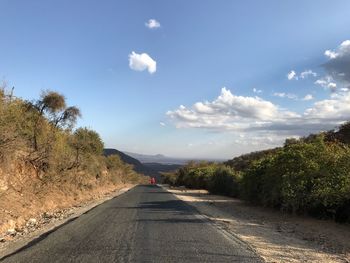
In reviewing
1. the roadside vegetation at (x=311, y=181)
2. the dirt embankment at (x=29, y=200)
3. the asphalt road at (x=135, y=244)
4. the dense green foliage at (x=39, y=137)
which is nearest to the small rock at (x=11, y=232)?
the dirt embankment at (x=29, y=200)

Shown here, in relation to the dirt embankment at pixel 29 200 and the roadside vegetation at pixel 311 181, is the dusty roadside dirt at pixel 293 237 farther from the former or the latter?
the dirt embankment at pixel 29 200

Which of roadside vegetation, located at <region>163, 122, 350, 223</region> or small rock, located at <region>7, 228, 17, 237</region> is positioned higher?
roadside vegetation, located at <region>163, 122, 350, 223</region>

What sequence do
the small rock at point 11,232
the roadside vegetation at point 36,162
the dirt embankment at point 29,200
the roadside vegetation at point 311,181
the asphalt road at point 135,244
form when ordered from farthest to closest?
1. the roadside vegetation at point 36,162
2. the roadside vegetation at point 311,181
3. the dirt embankment at point 29,200
4. the small rock at point 11,232
5. the asphalt road at point 135,244

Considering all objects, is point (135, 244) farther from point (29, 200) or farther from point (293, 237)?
point (29, 200)

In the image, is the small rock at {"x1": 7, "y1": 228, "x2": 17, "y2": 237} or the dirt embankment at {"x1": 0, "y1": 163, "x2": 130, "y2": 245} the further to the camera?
the dirt embankment at {"x1": 0, "y1": 163, "x2": 130, "y2": 245}

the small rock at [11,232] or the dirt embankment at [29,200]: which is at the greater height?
the dirt embankment at [29,200]

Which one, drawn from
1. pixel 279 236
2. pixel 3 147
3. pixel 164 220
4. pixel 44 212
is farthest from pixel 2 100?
pixel 279 236

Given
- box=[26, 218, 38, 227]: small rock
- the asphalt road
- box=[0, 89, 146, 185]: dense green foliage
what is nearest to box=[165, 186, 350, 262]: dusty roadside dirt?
the asphalt road

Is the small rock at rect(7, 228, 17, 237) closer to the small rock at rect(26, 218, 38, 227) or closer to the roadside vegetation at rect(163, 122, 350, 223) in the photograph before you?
the small rock at rect(26, 218, 38, 227)

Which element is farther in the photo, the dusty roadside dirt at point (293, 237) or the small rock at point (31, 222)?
the small rock at point (31, 222)

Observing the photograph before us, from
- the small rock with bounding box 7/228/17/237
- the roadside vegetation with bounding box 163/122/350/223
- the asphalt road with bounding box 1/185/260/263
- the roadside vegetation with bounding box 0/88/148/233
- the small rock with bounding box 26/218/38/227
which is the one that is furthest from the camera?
the roadside vegetation with bounding box 0/88/148/233

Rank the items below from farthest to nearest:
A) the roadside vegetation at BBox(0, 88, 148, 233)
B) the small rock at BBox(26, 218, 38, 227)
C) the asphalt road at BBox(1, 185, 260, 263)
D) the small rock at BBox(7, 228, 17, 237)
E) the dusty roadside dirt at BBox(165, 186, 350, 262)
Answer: the roadside vegetation at BBox(0, 88, 148, 233) < the small rock at BBox(26, 218, 38, 227) < the small rock at BBox(7, 228, 17, 237) < the dusty roadside dirt at BBox(165, 186, 350, 262) < the asphalt road at BBox(1, 185, 260, 263)

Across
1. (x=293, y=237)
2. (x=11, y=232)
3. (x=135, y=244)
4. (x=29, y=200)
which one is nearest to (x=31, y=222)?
(x=11, y=232)

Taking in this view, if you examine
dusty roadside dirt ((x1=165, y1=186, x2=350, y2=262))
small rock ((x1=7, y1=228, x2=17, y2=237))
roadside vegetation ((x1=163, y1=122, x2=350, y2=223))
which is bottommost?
small rock ((x1=7, y1=228, x2=17, y2=237))
